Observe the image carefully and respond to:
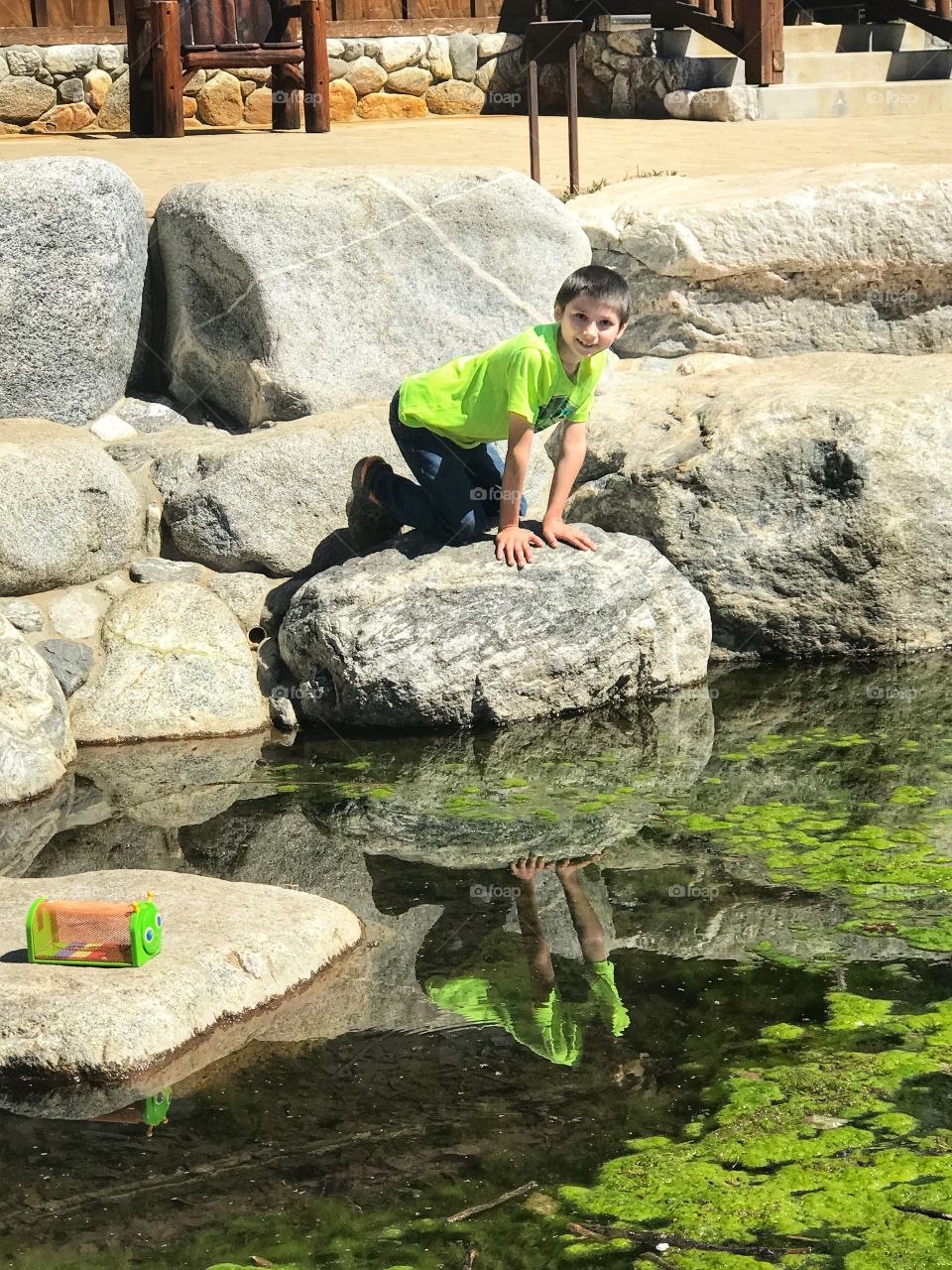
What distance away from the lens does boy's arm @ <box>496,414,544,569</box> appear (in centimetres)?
641

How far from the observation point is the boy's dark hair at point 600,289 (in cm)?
615

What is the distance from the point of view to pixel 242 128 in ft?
44.6

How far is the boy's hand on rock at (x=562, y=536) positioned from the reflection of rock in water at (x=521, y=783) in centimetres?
70

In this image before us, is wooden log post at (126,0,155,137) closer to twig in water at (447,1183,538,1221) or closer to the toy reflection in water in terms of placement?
the toy reflection in water

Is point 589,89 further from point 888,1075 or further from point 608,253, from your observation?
point 888,1075

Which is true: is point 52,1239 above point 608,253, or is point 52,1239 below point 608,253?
below

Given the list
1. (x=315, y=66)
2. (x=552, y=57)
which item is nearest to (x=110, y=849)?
(x=552, y=57)

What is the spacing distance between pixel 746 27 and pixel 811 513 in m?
A: 7.59

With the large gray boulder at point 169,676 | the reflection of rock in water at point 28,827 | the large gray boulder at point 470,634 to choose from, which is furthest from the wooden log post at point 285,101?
the reflection of rock in water at point 28,827

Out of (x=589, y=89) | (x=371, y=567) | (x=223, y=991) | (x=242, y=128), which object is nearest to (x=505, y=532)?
(x=371, y=567)

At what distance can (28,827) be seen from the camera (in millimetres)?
5727

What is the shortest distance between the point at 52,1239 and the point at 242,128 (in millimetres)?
11674

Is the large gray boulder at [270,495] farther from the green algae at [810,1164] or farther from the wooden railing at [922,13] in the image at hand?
the wooden railing at [922,13]

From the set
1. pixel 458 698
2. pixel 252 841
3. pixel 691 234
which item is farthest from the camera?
pixel 691 234
